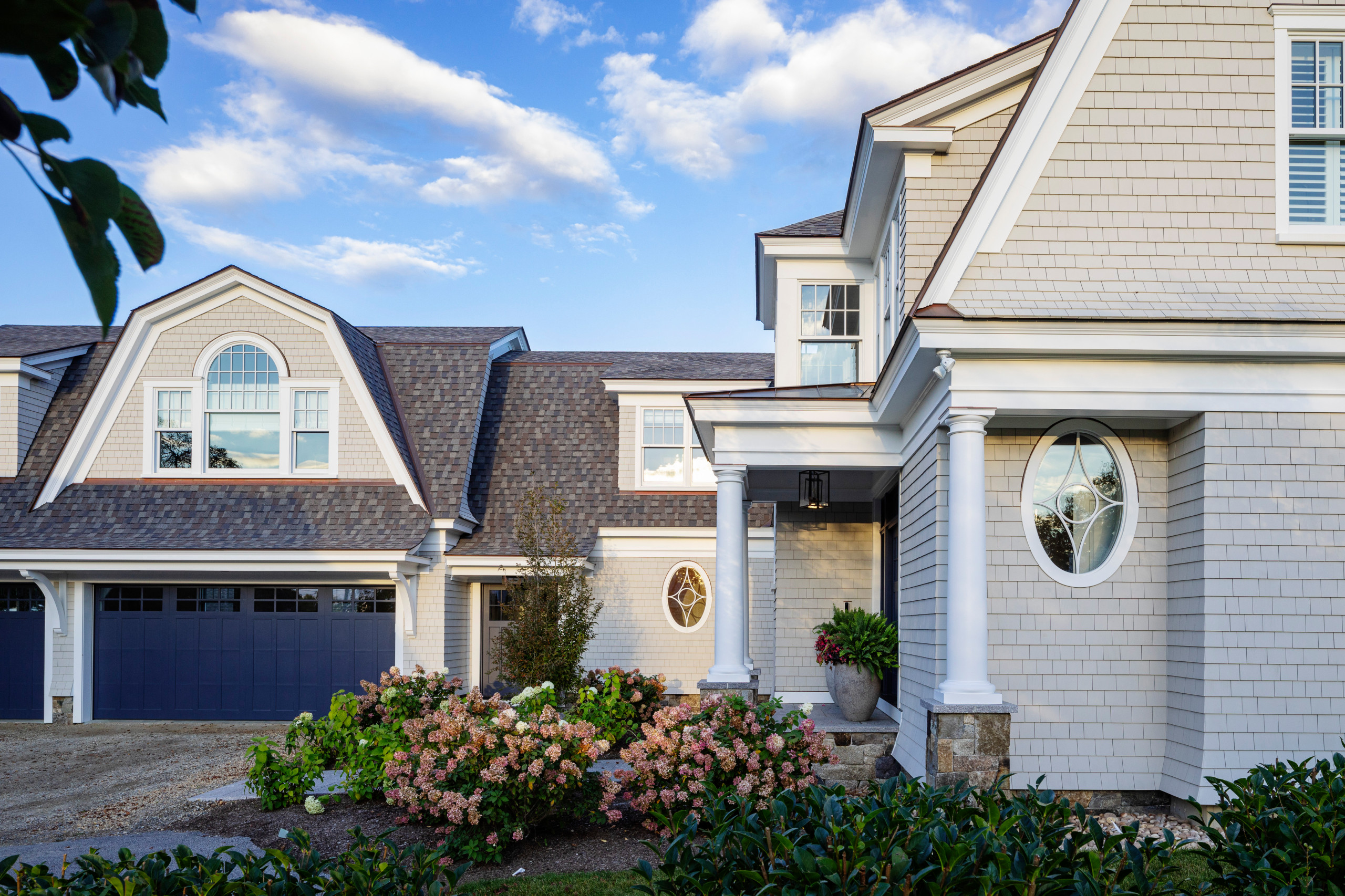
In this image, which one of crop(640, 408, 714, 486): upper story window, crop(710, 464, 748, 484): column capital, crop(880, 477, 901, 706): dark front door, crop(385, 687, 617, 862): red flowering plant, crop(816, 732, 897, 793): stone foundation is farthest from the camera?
crop(640, 408, 714, 486): upper story window

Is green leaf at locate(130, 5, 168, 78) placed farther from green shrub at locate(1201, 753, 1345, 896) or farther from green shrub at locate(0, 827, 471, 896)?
green shrub at locate(1201, 753, 1345, 896)

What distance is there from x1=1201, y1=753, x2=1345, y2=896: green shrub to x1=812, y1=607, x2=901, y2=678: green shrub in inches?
209

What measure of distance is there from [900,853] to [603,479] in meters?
13.3

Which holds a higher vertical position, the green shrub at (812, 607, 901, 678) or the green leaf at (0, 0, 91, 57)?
the green leaf at (0, 0, 91, 57)

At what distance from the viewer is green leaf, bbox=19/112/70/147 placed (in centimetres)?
101

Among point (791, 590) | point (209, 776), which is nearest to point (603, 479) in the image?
point (791, 590)

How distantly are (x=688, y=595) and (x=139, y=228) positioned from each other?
1445 cm

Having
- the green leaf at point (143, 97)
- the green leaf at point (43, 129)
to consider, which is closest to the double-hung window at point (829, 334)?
the green leaf at point (143, 97)

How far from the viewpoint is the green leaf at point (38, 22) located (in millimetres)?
889

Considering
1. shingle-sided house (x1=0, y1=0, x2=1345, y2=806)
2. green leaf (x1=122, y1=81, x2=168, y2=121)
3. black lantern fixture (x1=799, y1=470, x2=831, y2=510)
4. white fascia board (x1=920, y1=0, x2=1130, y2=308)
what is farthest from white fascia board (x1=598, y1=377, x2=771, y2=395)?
green leaf (x1=122, y1=81, x2=168, y2=121)

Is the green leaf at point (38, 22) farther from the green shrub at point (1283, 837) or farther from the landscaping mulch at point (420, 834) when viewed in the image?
the landscaping mulch at point (420, 834)

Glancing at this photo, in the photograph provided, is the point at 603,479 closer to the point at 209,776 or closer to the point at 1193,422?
the point at 209,776

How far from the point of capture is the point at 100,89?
3.11ft

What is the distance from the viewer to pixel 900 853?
2.61 m
